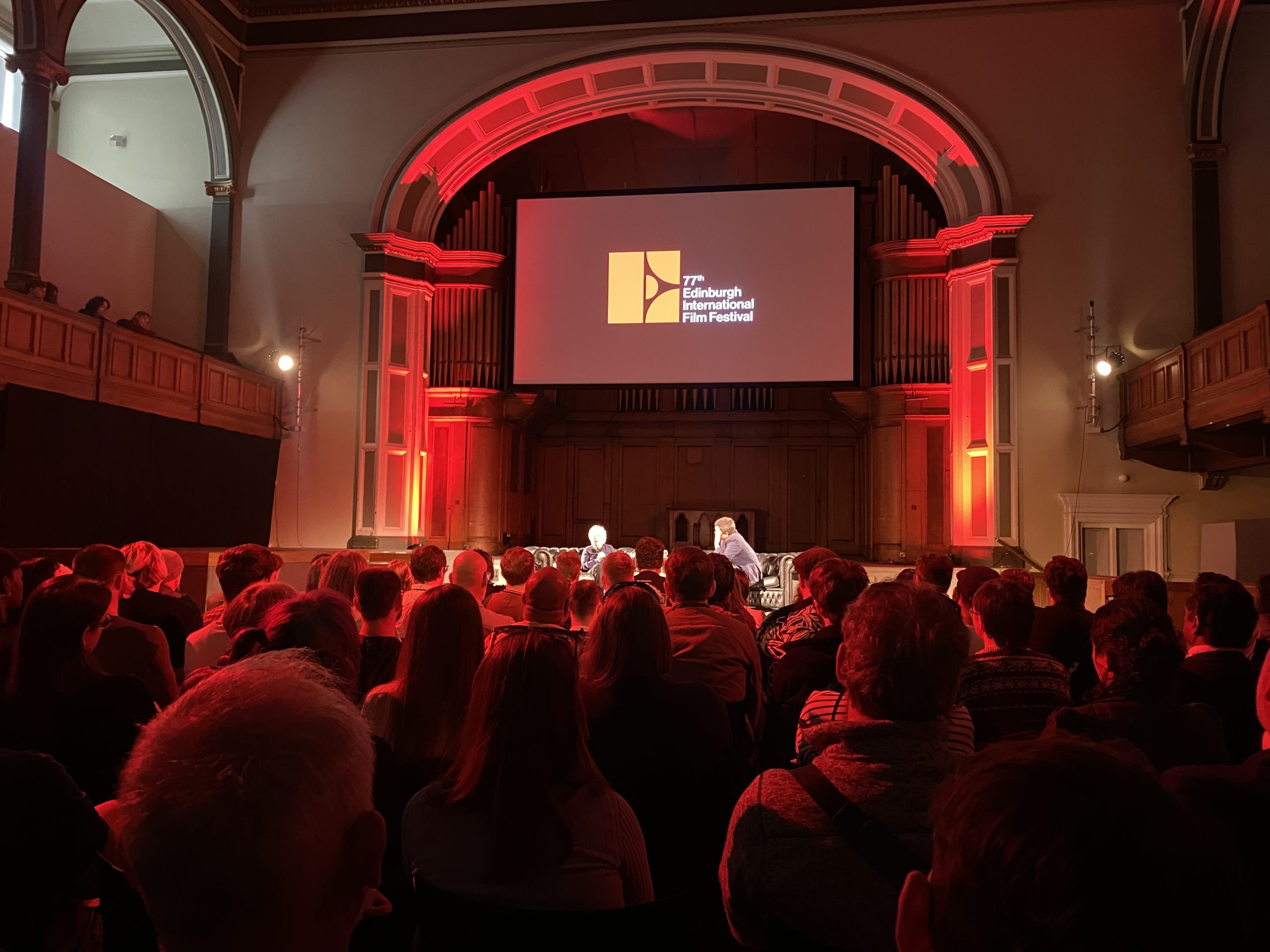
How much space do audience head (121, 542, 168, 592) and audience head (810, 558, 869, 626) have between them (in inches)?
116

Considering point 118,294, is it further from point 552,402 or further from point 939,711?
point 939,711

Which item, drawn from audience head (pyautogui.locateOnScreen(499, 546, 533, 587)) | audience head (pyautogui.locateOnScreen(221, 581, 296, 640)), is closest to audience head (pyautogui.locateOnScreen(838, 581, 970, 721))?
audience head (pyautogui.locateOnScreen(221, 581, 296, 640))

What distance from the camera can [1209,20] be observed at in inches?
363

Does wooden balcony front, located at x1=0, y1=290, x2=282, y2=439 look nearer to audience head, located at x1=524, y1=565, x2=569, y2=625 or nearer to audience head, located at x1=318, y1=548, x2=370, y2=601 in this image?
audience head, located at x1=318, y1=548, x2=370, y2=601

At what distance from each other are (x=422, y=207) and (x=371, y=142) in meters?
0.91

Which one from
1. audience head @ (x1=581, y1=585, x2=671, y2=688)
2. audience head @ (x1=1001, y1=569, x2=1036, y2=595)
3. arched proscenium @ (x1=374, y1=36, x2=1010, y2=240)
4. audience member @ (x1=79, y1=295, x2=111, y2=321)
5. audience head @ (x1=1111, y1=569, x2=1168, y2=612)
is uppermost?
arched proscenium @ (x1=374, y1=36, x2=1010, y2=240)

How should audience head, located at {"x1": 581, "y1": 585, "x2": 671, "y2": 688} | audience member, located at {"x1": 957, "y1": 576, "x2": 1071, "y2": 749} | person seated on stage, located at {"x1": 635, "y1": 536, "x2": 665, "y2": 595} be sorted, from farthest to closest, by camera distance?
1. person seated on stage, located at {"x1": 635, "y1": 536, "x2": 665, "y2": 595}
2. audience member, located at {"x1": 957, "y1": 576, "x2": 1071, "y2": 749}
3. audience head, located at {"x1": 581, "y1": 585, "x2": 671, "y2": 688}

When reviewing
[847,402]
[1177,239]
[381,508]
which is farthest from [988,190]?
[381,508]

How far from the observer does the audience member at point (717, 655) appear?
3.05 m

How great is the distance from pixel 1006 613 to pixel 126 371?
8.42m

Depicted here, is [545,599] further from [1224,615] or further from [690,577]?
[1224,615]

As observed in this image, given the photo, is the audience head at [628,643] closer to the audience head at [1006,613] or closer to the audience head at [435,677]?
the audience head at [435,677]

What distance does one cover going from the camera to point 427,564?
4.37 metres

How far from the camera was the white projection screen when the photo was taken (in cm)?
1055
